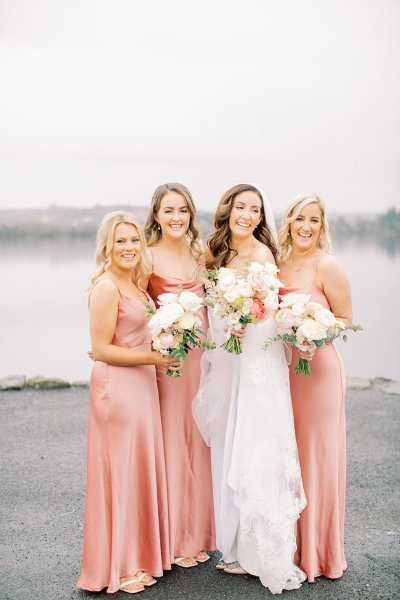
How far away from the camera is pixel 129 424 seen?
3.99 metres

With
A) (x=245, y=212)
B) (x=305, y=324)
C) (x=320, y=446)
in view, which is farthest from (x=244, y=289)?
(x=320, y=446)

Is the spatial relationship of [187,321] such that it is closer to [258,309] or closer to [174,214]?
[258,309]

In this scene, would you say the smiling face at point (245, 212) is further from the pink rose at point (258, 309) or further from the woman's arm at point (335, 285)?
the pink rose at point (258, 309)

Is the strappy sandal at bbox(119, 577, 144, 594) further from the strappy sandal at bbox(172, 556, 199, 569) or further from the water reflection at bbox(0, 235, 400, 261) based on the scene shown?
the water reflection at bbox(0, 235, 400, 261)

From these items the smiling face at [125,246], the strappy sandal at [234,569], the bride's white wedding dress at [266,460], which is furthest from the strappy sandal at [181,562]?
the smiling face at [125,246]

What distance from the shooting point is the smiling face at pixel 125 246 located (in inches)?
159

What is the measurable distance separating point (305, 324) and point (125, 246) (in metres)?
1.19

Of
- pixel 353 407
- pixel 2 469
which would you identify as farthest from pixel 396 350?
pixel 2 469

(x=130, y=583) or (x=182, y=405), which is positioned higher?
(x=182, y=405)

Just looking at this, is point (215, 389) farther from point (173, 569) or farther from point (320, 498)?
point (173, 569)

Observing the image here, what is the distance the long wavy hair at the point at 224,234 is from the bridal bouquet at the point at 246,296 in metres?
0.60

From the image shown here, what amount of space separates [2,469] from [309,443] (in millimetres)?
3487

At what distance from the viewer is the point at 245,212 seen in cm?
425

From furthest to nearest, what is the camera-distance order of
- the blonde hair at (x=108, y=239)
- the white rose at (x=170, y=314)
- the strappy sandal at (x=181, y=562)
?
the strappy sandal at (x=181, y=562) < the blonde hair at (x=108, y=239) < the white rose at (x=170, y=314)
